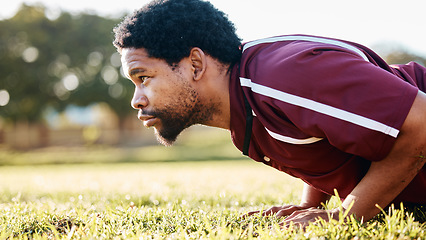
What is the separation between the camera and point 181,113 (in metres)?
2.47

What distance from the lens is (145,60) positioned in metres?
2.45

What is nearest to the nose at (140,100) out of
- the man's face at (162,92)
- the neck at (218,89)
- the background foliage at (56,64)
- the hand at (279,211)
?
the man's face at (162,92)

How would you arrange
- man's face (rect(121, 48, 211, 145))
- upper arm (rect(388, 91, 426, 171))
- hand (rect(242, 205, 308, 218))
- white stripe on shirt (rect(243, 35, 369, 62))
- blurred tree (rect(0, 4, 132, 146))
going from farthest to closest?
1. blurred tree (rect(0, 4, 132, 146))
2. hand (rect(242, 205, 308, 218))
3. man's face (rect(121, 48, 211, 145))
4. white stripe on shirt (rect(243, 35, 369, 62))
5. upper arm (rect(388, 91, 426, 171))

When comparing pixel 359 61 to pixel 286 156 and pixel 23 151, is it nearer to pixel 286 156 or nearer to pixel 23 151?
pixel 286 156

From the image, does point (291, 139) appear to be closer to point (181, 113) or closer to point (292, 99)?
point (292, 99)

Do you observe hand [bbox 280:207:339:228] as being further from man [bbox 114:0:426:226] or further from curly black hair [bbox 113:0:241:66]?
curly black hair [bbox 113:0:241:66]

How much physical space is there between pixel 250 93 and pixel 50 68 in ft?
102

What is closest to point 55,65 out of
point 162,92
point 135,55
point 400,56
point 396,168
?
point 400,56

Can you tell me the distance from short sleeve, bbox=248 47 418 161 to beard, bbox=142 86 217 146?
21.9 inches

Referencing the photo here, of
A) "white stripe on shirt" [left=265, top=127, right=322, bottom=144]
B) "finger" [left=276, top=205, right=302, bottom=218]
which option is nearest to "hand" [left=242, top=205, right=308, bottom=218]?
"finger" [left=276, top=205, right=302, bottom=218]

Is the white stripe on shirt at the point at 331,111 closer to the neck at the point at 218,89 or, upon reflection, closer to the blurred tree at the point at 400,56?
the neck at the point at 218,89

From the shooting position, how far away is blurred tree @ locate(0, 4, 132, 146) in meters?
29.5

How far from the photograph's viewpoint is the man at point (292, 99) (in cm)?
191

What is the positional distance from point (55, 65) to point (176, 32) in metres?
30.9
